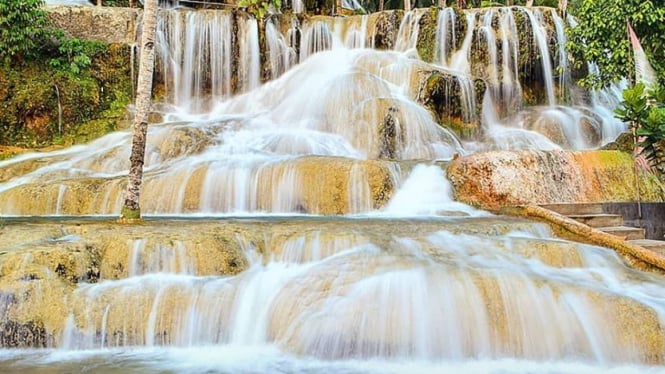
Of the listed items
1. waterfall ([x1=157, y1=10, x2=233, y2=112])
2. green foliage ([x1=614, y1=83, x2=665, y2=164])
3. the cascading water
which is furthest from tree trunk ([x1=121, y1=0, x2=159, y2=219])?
waterfall ([x1=157, y1=10, x2=233, y2=112])

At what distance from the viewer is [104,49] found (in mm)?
17953

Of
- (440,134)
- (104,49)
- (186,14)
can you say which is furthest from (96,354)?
(186,14)

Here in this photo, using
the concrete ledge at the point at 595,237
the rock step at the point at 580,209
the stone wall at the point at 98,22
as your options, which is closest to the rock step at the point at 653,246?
the concrete ledge at the point at 595,237

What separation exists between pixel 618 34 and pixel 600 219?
6.37 meters

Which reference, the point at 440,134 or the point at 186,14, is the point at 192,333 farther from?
the point at 186,14

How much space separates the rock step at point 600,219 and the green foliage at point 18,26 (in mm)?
Answer: 15446

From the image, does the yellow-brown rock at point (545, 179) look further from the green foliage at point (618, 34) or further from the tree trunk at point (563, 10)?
the tree trunk at point (563, 10)

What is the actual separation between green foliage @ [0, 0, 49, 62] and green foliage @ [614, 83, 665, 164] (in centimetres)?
1556

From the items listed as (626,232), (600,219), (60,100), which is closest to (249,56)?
(60,100)

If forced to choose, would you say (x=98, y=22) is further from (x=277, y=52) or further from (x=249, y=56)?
(x=277, y=52)

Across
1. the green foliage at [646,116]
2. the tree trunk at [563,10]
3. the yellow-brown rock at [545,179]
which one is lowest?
the yellow-brown rock at [545,179]

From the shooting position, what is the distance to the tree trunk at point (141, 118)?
7.74m

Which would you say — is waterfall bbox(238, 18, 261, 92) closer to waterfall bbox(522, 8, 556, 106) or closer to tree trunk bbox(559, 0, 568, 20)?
waterfall bbox(522, 8, 556, 106)

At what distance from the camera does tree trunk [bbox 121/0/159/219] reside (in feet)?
A: 25.4
